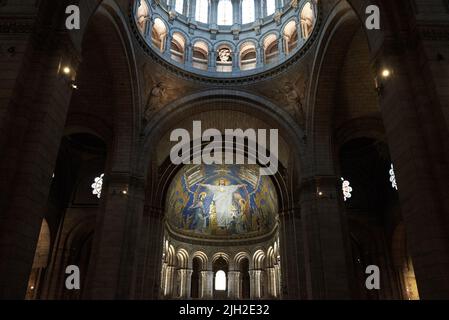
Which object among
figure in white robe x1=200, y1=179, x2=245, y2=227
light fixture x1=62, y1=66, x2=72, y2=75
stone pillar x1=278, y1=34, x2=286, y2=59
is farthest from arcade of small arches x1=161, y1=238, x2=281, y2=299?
light fixture x1=62, y1=66, x2=72, y2=75

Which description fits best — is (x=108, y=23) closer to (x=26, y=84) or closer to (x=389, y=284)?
(x=26, y=84)

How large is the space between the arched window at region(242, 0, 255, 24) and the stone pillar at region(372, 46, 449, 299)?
15107mm

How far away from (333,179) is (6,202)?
12.7 meters

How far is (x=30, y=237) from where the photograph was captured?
6984mm

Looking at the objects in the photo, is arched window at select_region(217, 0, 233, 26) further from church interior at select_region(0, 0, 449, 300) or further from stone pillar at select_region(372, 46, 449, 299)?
stone pillar at select_region(372, 46, 449, 299)

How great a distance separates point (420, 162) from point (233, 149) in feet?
56.2

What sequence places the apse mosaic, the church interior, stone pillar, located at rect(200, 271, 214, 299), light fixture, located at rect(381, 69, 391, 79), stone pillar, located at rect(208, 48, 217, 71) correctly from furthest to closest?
stone pillar, located at rect(200, 271, 214, 299), the apse mosaic, stone pillar, located at rect(208, 48, 217, 71), light fixture, located at rect(381, 69, 391, 79), the church interior

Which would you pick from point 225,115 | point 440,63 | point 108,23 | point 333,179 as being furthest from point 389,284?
point 108,23

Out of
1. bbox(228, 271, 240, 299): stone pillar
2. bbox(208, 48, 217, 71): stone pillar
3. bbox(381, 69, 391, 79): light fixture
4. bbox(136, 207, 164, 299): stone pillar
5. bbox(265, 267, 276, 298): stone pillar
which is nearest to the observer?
bbox(381, 69, 391, 79): light fixture

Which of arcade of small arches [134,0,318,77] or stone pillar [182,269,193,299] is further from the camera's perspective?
stone pillar [182,269,193,299]

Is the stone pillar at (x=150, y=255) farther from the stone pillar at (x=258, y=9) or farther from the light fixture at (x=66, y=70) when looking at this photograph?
the stone pillar at (x=258, y=9)

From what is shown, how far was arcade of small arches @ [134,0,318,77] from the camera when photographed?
61.3ft

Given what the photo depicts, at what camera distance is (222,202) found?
3164 cm

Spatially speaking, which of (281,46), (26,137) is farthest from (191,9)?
(26,137)
